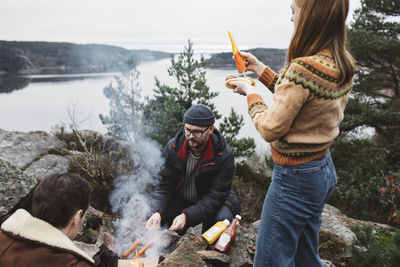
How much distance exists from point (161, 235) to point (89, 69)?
15578 millimetres

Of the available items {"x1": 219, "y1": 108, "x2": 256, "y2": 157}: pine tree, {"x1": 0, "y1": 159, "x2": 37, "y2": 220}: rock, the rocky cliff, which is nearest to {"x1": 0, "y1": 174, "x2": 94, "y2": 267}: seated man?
the rocky cliff

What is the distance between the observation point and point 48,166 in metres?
5.30

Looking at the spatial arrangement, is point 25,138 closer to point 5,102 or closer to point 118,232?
point 118,232

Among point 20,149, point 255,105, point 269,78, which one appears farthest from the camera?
point 20,149

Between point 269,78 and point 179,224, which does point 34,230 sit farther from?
point 179,224

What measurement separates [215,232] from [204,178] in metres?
0.67

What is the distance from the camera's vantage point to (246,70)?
1.93 metres

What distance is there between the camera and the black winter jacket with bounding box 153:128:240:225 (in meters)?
3.09

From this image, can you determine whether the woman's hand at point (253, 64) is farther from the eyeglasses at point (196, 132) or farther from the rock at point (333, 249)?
the rock at point (333, 249)

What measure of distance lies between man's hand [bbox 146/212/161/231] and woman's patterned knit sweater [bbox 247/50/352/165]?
1939 mm

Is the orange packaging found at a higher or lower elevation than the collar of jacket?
lower

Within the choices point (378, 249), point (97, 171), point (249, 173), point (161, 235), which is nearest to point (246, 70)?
point (378, 249)

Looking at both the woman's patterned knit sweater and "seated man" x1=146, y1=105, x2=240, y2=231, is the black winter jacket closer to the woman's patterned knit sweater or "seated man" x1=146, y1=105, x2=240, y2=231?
"seated man" x1=146, y1=105, x2=240, y2=231

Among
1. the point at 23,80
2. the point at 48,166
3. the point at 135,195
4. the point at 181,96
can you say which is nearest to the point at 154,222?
the point at 135,195
